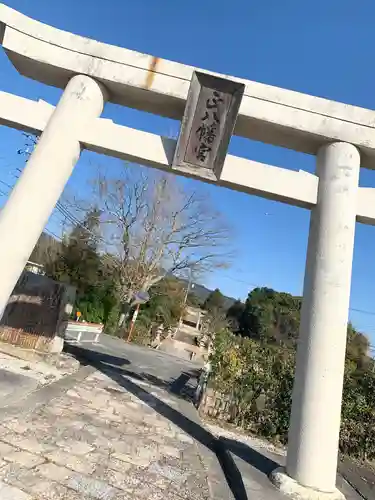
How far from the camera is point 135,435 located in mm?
4484

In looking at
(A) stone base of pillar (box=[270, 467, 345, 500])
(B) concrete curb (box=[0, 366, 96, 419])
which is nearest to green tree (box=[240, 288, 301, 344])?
(B) concrete curb (box=[0, 366, 96, 419])

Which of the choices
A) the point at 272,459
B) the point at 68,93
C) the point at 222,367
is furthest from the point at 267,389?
the point at 68,93

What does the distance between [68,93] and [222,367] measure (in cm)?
554

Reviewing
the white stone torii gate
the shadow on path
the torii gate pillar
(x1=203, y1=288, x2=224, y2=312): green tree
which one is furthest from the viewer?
(x1=203, y1=288, x2=224, y2=312): green tree

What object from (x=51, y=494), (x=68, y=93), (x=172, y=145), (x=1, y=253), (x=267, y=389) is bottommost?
(x=51, y=494)

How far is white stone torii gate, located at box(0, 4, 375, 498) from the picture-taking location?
364cm

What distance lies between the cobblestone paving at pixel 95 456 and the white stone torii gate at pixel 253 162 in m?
1.19

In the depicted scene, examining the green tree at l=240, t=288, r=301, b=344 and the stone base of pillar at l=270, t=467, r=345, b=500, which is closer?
the stone base of pillar at l=270, t=467, r=345, b=500

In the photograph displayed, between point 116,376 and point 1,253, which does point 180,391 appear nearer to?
point 116,376

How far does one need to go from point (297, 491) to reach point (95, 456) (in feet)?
6.66

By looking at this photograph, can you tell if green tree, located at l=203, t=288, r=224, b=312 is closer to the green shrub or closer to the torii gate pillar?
the green shrub

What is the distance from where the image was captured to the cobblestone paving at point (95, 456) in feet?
9.51

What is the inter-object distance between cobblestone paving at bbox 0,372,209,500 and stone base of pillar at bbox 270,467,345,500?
76 cm

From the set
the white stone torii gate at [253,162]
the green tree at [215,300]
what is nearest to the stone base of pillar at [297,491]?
the white stone torii gate at [253,162]
